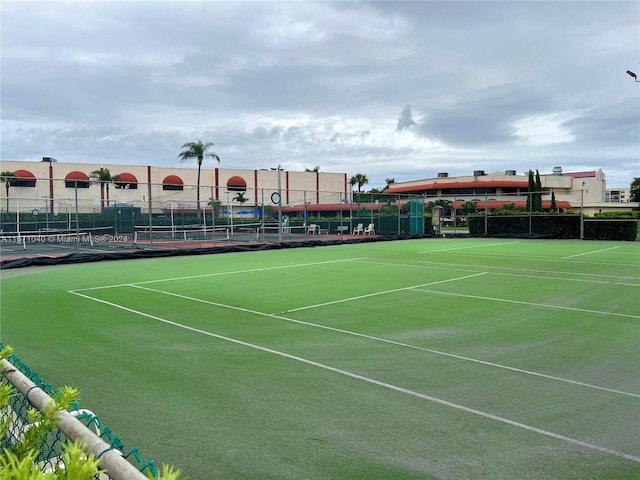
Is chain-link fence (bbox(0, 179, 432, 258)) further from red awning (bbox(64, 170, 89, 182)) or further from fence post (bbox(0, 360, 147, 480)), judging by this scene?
fence post (bbox(0, 360, 147, 480))

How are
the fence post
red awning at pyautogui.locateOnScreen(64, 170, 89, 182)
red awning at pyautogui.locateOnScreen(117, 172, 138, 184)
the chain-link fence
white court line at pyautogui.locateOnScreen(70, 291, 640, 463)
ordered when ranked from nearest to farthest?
the fence post → white court line at pyautogui.locateOnScreen(70, 291, 640, 463) → the chain-link fence → red awning at pyautogui.locateOnScreen(64, 170, 89, 182) → red awning at pyautogui.locateOnScreen(117, 172, 138, 184)

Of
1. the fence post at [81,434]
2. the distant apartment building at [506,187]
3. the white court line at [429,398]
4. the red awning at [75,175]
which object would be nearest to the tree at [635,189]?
the distant apartment building at [506,187]

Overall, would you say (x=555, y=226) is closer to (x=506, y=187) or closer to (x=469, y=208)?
(x=469, y=208)

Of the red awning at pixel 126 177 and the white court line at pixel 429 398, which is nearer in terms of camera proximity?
the white court line at pixel 429 398

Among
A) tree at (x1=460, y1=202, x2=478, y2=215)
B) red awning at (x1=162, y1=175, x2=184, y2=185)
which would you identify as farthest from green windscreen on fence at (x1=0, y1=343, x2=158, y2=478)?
tree at (x1=460, y1=202, x2=478, y2=215)

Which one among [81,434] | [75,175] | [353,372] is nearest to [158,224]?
[75,175]

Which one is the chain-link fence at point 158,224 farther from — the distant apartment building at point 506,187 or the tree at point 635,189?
the tree at point 635,189

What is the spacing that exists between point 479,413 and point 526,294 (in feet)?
22.5

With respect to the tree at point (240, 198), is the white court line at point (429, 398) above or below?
below

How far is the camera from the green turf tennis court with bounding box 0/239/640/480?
3.75 metres

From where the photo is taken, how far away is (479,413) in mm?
4504

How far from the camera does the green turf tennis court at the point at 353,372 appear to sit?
3750 millimetres

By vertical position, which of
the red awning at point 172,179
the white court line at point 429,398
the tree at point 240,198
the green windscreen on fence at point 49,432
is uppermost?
the red awning at point 172,179

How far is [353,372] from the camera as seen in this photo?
18.4ft
